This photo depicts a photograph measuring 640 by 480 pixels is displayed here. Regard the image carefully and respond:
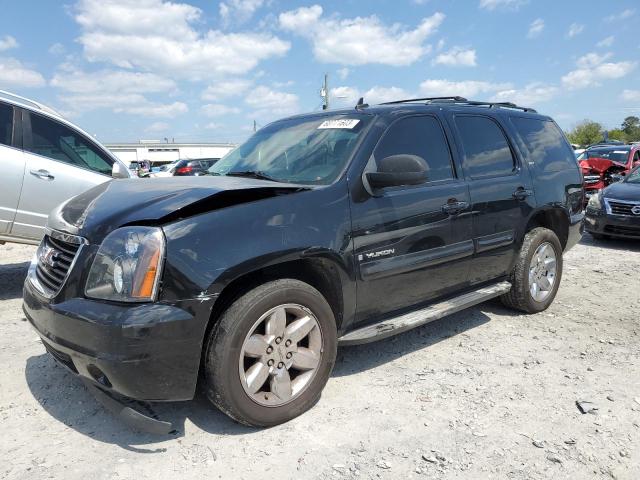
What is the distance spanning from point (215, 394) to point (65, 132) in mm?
4249

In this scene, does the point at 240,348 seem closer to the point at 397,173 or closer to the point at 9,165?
the point at 397,173

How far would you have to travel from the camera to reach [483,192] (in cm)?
411

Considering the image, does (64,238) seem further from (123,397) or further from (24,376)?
(24,376)

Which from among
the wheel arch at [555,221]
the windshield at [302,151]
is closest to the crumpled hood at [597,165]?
the wheel arch at [555,221]

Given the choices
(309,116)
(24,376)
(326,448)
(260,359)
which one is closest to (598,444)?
(326,448)

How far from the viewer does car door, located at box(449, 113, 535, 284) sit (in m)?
4.09

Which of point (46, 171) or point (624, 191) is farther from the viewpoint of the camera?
point (624, 191)

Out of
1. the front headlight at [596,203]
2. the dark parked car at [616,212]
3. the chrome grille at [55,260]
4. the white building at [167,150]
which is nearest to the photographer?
the chrome grille at [55,260]

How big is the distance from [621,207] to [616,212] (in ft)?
0.36

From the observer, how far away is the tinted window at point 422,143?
358 cm

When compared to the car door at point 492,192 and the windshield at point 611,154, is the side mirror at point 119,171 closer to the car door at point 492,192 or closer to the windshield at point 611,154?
the car door at point 492,192

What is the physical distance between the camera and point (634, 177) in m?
9.53

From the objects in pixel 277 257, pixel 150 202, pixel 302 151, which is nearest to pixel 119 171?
pixel 302 151

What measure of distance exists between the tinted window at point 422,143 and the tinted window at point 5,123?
3946 mm
